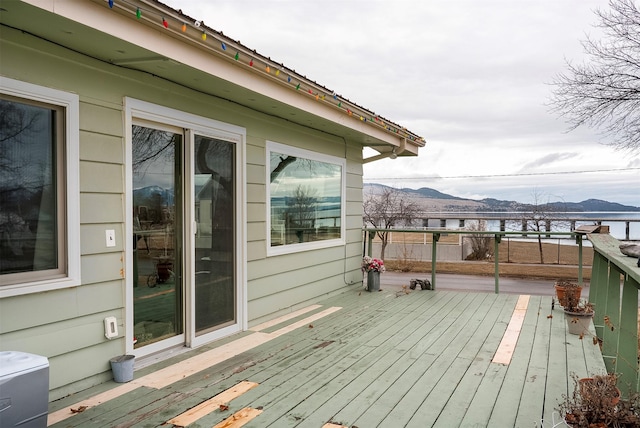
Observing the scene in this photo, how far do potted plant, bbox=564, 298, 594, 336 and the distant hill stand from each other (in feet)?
42.2

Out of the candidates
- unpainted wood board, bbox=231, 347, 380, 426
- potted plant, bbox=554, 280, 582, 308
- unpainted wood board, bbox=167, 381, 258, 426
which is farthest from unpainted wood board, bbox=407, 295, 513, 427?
unpainted wood board, bbox=167, 381, 258, 426

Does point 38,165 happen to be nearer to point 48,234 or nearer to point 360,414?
point 48,234

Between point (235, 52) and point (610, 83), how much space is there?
7978 mm

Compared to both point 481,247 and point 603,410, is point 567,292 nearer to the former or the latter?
point 603,410

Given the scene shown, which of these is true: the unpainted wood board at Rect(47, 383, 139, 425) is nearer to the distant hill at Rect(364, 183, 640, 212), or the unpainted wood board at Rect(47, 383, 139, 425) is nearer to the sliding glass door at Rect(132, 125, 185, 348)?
the sliding glass door at Rect(132, 125, 185, 348)

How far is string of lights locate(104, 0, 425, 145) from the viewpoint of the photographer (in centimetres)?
247

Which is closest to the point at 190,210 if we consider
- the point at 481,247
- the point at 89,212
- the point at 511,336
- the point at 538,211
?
the point at 89,212

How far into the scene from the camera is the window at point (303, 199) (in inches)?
197

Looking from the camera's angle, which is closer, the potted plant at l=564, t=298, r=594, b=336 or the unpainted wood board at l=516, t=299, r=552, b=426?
the unpainted wood board at l=516, t=299, r=552, b=426

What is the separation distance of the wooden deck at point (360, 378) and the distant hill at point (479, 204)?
44.7ft

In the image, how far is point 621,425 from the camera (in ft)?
6.43

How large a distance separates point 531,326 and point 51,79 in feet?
15.3

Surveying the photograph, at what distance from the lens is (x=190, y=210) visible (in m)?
3.71

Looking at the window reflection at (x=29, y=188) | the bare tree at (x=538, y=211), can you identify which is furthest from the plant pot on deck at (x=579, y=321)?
the bare tree at (x=538, y=211)
